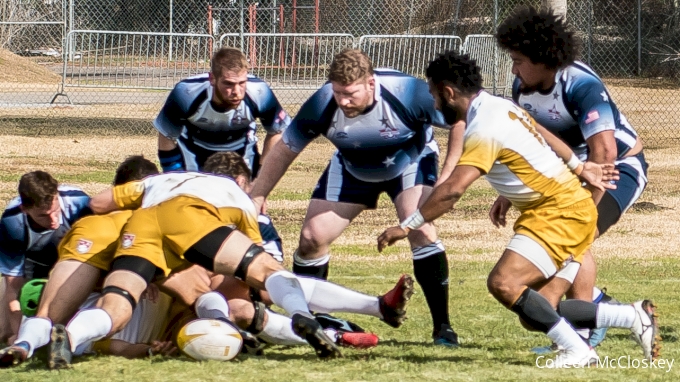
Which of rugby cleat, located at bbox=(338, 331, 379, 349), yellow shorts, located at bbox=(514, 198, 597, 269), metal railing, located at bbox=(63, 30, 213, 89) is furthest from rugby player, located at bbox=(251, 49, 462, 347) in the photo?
metal railing, located at bbox=(63, 30, 213, 89)

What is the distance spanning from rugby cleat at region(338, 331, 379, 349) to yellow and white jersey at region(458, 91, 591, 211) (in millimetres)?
1219

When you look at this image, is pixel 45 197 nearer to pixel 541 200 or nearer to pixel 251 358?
pixel 251 358

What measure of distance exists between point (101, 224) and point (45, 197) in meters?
0.33

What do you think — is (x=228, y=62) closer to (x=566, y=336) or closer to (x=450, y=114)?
(x=450, y=114)

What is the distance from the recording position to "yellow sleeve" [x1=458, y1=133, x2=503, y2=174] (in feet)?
17.4

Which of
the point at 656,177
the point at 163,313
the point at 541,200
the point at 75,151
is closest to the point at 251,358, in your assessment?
the point at 163,313

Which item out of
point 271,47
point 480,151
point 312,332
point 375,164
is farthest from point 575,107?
point 271,47

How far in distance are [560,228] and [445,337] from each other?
128cm

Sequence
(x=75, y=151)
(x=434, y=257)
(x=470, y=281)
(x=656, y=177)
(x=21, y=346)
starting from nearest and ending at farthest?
1. (x=21, y=346)
2. (x=434, y=257)
3. (x=470, y=281)
4. (x=656, y=177)
5. (x=75, y=151)

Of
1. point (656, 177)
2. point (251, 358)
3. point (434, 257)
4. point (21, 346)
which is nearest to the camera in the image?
point (21, 346)

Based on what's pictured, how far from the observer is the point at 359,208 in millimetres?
6926

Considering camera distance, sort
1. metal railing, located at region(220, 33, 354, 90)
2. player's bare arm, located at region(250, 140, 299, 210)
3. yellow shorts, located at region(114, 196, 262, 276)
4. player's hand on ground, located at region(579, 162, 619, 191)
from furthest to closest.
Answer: metal railing, located at region(220, 33, 354, 90) < player's bare arm, located at region(250, 140, 299, 210) < player's hand on ground, located at region(579, 162, 619, 191) < yellow shorts, located at region(114, 196, 262, 276)

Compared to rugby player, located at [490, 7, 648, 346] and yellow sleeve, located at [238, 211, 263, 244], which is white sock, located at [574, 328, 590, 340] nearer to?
rugby player, located at [490, 7, 648, 346]

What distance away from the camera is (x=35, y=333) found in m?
5.39
